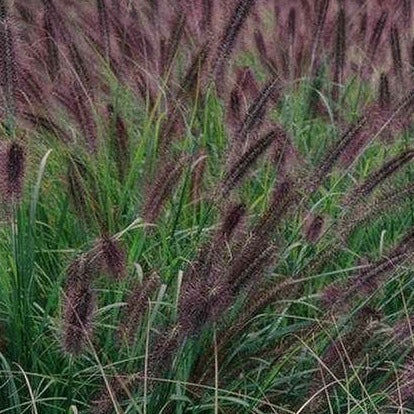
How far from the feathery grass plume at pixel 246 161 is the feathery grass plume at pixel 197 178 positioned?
485 mm

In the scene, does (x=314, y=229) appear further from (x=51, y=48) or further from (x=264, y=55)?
(x=264, y=55)

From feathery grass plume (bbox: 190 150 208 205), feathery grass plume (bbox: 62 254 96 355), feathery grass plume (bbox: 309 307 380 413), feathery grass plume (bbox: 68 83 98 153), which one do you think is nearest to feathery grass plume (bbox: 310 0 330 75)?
feathery grass plume (bbox: 190 150 208 205)

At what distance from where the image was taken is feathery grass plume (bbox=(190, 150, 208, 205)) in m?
3.08

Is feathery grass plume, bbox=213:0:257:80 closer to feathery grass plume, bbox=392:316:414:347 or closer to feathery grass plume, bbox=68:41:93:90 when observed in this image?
feathery grass plume, bbox=68:41:93:90

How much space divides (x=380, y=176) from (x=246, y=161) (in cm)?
33

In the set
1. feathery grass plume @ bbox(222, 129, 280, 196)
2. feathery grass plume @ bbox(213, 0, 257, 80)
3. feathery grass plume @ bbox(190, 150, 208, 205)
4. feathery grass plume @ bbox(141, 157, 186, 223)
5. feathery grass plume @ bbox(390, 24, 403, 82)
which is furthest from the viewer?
feathery grass plume @ bbox(390, 24, 403, 82)

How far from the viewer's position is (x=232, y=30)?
2809 mm

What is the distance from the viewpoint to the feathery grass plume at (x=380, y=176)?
259 centimetres

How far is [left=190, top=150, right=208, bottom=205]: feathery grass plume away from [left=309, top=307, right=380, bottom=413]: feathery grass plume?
0.75 m

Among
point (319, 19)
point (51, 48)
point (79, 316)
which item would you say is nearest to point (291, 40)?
point (319, 19)

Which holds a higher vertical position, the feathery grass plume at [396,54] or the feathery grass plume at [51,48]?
the feathery grass plume at [396,54]

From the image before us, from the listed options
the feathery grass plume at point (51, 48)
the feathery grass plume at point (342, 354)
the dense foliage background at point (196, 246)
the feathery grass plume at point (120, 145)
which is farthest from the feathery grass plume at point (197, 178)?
the feathery grass plume at point (342, 354)

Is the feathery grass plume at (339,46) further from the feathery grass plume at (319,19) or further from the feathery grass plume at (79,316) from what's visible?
the feathery grass plume at (79,316)

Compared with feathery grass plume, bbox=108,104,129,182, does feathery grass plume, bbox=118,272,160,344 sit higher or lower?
higher
